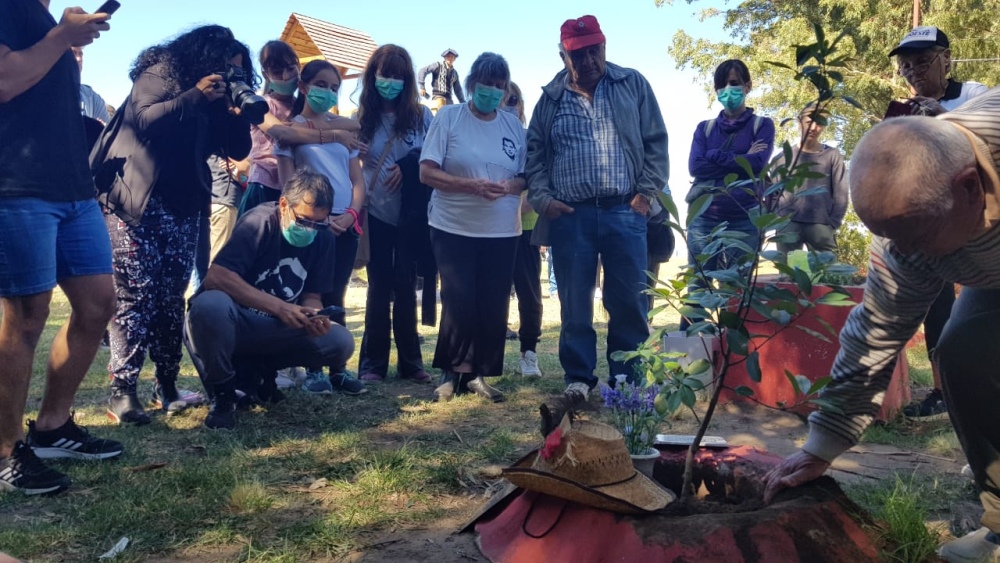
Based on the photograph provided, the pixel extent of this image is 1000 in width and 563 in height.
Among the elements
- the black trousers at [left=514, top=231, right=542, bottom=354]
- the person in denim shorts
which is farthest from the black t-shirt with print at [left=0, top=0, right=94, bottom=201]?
the black trousers at [left=514, top=231, right=542, bottom=354]

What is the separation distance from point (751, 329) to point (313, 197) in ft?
8.49

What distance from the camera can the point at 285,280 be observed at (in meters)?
4.56

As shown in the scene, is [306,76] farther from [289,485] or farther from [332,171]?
[289,485]

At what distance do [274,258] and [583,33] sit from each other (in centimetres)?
218

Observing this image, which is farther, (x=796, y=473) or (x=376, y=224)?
(x=376, y=224)

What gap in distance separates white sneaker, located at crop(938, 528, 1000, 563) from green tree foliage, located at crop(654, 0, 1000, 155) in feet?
40.7

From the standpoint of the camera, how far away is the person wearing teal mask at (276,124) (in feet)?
16.8

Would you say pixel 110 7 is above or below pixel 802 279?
above

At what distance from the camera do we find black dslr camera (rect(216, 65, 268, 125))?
4215mm

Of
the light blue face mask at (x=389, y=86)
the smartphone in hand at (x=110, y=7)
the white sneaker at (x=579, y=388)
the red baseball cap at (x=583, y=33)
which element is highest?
the red baseball cap at (x=583, y=33)

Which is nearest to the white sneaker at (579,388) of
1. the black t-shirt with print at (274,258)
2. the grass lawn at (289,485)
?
the grass lawn at (289,485)

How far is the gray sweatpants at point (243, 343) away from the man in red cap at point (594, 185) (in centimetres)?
137

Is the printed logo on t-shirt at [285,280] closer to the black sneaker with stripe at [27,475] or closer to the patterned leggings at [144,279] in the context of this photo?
the patterned leggings at [144,279]

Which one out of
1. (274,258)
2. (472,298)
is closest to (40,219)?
(274,258)
